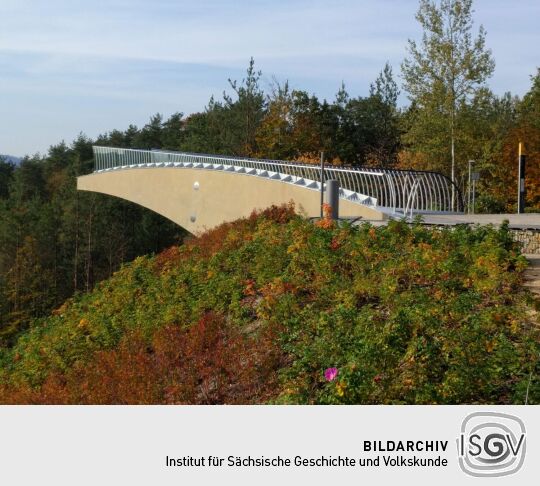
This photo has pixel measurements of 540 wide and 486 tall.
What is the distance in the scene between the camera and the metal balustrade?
1652cm

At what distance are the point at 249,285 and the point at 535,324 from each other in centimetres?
417

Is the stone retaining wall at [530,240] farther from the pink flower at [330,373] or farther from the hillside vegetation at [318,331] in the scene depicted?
the pink flower at [330,373]

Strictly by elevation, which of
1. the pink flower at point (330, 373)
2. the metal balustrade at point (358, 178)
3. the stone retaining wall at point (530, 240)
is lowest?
the pink flower at point (330, 373)

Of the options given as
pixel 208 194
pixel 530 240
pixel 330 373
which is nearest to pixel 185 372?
pixel 330 373

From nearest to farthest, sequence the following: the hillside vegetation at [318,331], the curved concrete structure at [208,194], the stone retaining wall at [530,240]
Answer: the hillside vegetation at [318,331] → the stone retaining wall at [530,240] → the curved concrete structure at [208,194]

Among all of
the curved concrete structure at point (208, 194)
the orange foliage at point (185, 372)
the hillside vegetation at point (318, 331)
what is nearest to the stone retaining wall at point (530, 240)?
the hillside vegetation at point (318, 331)

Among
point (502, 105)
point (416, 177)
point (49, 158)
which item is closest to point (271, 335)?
point (416, 177)

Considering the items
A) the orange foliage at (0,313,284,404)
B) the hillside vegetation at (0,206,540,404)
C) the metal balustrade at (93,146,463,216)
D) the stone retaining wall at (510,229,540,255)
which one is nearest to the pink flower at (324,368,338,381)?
the hillside vegetation at (0,206,540,404)

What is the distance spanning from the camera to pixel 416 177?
54.9 feet

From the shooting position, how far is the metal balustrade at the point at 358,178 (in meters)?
16.5

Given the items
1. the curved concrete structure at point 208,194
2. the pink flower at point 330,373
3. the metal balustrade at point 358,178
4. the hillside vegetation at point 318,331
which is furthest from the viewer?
the curved concrete structure at point 208,194
